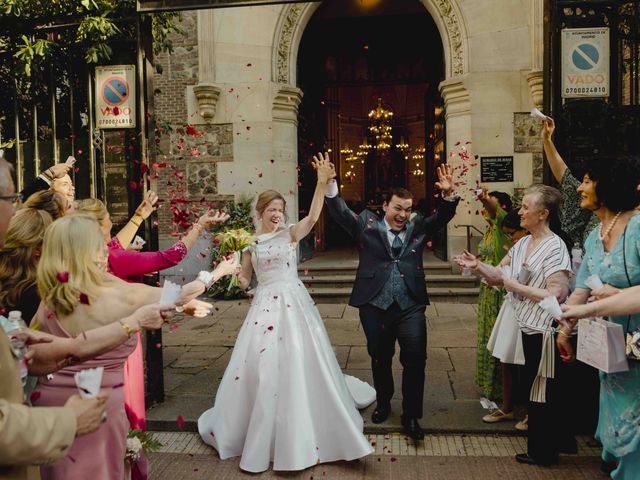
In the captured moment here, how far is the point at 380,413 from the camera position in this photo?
4820mm

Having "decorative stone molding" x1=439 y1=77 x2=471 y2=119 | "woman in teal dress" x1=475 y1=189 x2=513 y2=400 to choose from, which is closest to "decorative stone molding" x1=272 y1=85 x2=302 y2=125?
"decorative stone molding" x1=439 y1=77 x2=471 y2=119

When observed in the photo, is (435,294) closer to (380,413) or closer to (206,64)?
(380,413)

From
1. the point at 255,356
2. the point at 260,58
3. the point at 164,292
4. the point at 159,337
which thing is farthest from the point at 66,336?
the point at 260,58

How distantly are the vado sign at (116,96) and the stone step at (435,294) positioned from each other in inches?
214

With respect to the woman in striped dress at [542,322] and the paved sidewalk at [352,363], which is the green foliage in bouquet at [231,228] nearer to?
the paved sidewalk at [352,363]

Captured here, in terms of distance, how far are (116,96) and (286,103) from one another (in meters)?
6.12

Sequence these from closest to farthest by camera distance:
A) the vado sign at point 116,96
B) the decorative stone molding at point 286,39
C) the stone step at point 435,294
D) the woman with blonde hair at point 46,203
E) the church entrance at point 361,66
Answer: the woman with blonde hair at point 46,203, the vado sign at point 116,96, the stone step at point 435,294, the decorative stone molding at point 286,39, the church entrance at point 361,66

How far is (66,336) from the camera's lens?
2504 mm

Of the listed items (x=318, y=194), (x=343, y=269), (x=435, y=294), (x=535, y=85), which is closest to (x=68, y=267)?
(x=318, y=194)

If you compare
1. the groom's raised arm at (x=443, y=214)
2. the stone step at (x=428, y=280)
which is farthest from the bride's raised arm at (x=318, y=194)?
the stone step at (x=428, y=280)

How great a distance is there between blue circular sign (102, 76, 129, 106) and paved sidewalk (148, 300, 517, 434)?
232 cm

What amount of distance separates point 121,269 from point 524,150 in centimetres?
856

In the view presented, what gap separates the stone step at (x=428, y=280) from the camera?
33.3ft

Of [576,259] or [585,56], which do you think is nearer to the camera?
[576,259]
